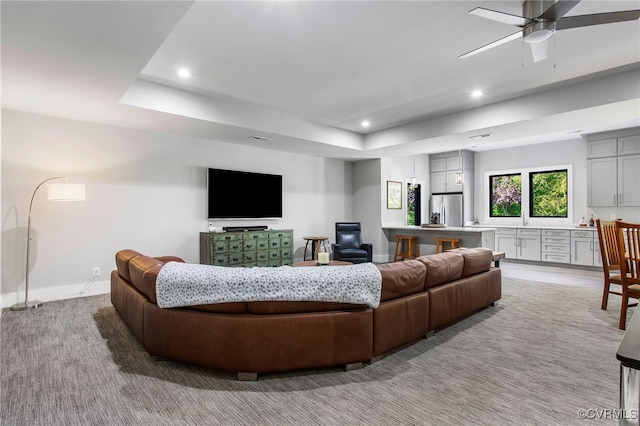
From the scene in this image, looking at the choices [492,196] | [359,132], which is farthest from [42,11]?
[492,196]

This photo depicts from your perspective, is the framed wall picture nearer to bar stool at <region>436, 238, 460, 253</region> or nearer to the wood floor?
bar stool at <region>436, 238, 460, 253</region>

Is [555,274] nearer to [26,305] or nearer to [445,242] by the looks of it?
[445,242]

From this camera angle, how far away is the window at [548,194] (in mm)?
7480

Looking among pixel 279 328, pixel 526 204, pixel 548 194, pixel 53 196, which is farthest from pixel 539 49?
pixel 526 204

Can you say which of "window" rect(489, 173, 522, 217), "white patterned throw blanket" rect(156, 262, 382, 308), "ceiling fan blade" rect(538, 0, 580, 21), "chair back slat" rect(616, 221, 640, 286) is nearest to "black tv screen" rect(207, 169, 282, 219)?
"white patterned throw blanket" rect(156, 262, 382, 308)

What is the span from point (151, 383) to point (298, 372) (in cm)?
104

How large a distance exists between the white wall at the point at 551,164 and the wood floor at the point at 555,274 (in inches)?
48.1

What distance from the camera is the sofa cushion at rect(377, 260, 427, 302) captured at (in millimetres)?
2629

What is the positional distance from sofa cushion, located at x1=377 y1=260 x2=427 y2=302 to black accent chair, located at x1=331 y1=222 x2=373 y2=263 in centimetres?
346

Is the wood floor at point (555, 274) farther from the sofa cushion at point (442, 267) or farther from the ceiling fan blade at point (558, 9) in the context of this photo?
the ceiling fan blade at point (558, 9)

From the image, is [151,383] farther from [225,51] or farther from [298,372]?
[225,51]

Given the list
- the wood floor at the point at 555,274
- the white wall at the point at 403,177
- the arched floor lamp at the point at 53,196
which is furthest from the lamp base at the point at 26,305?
the wood floor at the point at 555,274

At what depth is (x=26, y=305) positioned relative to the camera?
4082mm
